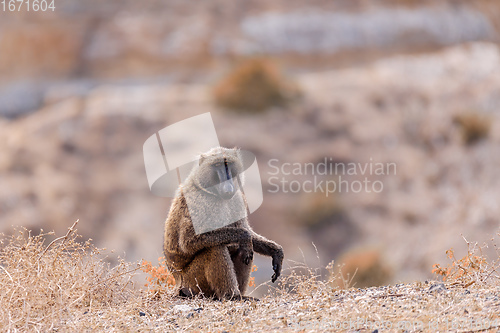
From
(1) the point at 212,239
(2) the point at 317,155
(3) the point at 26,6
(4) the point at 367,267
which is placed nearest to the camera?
(1) the point at 212,239

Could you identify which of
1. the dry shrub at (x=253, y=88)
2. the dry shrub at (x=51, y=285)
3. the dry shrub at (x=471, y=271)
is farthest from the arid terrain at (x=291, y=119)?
the dry shrub at (x=471, y=271)

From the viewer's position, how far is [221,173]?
6.30 m

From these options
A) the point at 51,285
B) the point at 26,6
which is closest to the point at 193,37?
the point at 26,6

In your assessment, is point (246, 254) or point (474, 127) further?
point (474, 127)

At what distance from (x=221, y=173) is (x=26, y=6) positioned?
106 feet

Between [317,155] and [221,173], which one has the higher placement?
[221,173]

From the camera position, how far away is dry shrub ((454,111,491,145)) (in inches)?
1049

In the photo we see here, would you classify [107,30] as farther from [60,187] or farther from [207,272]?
[207,272]

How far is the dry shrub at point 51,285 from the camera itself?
199 inches

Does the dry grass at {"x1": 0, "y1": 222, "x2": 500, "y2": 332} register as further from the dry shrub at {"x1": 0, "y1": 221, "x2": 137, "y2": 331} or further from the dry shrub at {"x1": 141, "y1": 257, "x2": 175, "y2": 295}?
the dry shrub at {"x1": 141, "y1": 257, "x2": 175, "y2": 295}

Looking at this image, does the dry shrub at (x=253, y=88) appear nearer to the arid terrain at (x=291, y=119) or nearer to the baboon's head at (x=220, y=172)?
A: the arid terrain at (x=291, y=119)

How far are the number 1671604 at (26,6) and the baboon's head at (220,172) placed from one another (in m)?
30.7

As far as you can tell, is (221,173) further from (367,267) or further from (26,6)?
(26,6)

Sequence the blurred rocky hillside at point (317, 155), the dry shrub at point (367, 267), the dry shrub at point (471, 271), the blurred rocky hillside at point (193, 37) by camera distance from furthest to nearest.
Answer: the blurred rocky hillside at point (193, 37), the blurred rocky hillside at point (317, 155), the dry shrub at point (367, 267), the dry shrub at point (471, 271)
